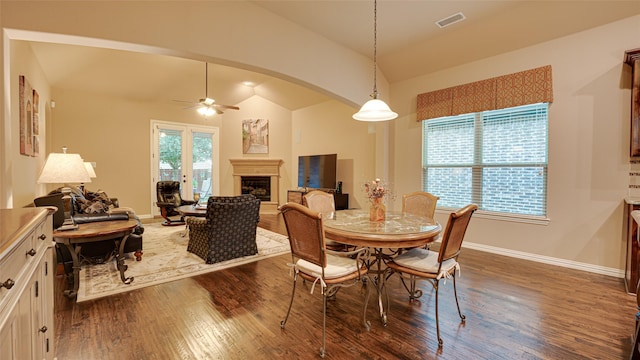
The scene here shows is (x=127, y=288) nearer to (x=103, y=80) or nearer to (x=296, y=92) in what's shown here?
(x=103, y=80)

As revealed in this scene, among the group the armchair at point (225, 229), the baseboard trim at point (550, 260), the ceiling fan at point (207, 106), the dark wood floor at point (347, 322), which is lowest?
the dark wood floor at point (347, 322)

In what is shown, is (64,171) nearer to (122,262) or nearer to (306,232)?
(122,262)

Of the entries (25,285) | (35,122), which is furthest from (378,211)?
(35,122)

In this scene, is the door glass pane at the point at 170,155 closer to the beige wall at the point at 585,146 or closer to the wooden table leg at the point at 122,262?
the wooden table leg at the point at 122,262

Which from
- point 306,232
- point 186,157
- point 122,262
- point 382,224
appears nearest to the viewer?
point 306,232

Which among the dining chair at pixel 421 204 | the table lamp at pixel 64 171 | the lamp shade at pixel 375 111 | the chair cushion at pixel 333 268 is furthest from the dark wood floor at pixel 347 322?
the lamp shade at pixel 375 111

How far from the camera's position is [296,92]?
7.12 metres

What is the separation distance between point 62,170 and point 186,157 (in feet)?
15.4

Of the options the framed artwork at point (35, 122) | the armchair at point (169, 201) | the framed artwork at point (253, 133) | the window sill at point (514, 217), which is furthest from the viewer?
the framed artwork at point (253, 133)

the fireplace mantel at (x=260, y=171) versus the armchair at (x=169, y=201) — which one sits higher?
the fireplace mantel at (x=260, y=171)

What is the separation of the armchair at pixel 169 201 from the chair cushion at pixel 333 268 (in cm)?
479

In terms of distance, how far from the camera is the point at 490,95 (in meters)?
4.11

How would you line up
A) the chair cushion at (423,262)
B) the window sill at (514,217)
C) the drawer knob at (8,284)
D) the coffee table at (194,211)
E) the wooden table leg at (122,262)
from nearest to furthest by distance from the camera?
the drawer knob at (8,284) → the chair cushion at (423,262) → the wooden table leg at (122,262) → the window sill at (514,217) → the coffee table at (194,211)

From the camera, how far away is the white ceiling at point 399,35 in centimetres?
340
